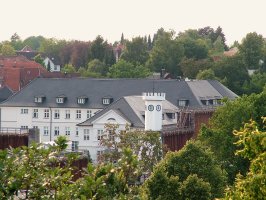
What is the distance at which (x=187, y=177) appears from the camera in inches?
1642

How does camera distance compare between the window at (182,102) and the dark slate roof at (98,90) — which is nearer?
the window at (182,102)

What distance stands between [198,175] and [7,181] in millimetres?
29165

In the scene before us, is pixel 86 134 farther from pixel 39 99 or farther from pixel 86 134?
pixel 39 99

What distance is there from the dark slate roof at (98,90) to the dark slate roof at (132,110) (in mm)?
7650

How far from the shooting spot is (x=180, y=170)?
43094 millimetres

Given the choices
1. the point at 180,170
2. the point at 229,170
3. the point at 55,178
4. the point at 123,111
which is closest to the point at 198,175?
the point at 180,170

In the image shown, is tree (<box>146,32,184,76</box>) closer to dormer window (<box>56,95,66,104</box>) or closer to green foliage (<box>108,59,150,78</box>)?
green foliage (<box>108,59,150,78</box>)

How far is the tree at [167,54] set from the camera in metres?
138

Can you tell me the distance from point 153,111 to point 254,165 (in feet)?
181

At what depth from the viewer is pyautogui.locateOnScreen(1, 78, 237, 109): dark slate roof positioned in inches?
3499

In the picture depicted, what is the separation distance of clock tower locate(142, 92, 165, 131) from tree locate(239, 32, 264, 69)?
2556 inches

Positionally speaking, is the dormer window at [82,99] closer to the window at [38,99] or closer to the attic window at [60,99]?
the attic window at [60,99]

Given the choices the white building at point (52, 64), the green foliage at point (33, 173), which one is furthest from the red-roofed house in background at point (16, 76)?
the green foliage at point (33, 173)

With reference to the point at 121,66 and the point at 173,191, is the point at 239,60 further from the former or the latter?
the point at 173,191
